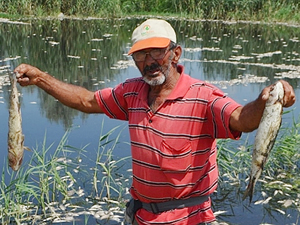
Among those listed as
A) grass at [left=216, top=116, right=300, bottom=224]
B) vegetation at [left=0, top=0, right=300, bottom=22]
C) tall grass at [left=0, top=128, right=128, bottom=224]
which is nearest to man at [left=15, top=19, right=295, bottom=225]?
tall grass at [left=0, top=128, right=128, bottom=224]

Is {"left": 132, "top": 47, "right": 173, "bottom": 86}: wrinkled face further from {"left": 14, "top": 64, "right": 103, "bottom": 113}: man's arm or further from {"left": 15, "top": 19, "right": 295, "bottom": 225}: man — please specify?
{"left": 14, "top": 64, "right": 103, "bottom": 113}: man's arm

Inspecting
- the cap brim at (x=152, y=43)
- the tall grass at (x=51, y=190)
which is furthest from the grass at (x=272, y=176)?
the cap brim at (x=152, y=43)

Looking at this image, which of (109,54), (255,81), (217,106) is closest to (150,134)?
(217,106)

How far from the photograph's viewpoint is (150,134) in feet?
10.1

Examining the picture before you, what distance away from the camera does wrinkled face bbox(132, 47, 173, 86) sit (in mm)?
3098

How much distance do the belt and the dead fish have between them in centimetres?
43

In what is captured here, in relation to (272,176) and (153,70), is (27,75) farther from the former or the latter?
(272,176)

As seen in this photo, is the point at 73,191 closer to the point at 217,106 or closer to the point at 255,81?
the point at 217,106

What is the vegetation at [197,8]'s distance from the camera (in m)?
23.6

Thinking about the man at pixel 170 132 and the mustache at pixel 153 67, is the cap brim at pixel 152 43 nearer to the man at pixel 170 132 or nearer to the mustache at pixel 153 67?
the man at pixel 170 132

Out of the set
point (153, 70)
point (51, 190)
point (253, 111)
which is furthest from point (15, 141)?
point (51, 190)

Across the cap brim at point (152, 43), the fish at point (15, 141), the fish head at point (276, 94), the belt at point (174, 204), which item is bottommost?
the belt at point (174, 204)

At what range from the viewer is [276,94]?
96.2 inches

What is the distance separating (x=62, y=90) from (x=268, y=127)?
1593 millimetres
